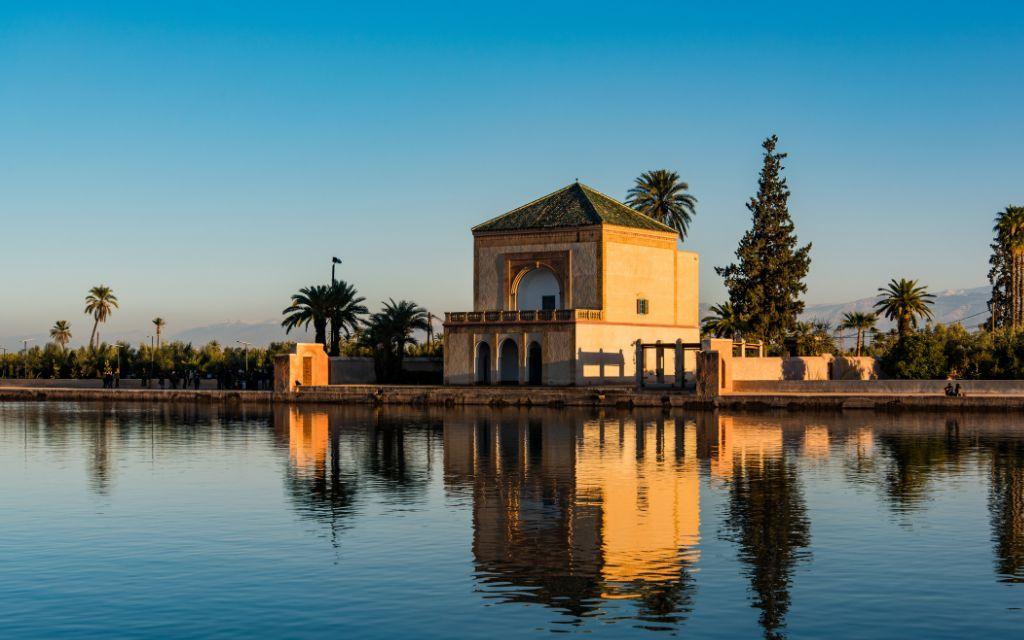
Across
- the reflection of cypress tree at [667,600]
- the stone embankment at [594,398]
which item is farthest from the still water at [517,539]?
the stone embankment at [594,398]

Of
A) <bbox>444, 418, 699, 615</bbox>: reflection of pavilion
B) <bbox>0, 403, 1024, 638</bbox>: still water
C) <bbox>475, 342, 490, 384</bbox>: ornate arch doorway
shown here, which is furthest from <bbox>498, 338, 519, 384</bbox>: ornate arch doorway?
<bbox>0, 403, 1024, 638</bbox>: still water

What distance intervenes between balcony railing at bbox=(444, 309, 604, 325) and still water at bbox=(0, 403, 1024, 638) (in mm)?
25229

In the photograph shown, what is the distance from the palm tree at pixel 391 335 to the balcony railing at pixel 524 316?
214 inches

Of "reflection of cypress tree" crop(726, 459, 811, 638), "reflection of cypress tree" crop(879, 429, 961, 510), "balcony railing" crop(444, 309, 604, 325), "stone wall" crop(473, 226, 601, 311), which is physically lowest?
A: "reflection of cypress tree" crop(726, 459, 811, 638)

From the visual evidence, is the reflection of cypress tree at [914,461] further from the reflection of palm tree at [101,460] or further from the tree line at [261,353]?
the tree line at [261,353]

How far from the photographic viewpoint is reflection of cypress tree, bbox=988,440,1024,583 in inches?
680

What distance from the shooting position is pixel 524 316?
63875mm

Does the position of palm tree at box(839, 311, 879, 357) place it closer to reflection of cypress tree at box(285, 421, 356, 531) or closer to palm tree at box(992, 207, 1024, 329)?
palm tree at box(992, 207, 1024, 329)

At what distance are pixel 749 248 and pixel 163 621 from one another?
6195 centimetres

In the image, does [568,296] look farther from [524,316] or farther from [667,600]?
[667,600]

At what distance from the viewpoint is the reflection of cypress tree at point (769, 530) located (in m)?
15.2

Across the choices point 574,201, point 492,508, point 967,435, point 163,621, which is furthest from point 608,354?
point 163,621

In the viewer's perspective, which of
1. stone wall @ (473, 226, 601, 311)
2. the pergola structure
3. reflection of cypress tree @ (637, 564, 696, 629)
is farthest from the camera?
stone wall @ (473, 226, 601, 311)

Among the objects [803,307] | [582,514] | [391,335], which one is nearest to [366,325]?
[391,335]
